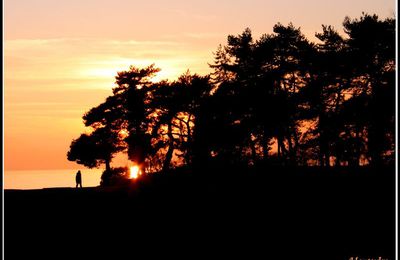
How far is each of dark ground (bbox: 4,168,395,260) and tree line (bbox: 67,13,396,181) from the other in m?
12.1

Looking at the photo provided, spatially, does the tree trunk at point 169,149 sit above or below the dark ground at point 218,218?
above

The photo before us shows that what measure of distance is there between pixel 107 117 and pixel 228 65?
16.1 meters

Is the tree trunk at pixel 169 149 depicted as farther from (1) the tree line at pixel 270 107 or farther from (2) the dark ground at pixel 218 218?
(2) the dark ground at pixel 218 218

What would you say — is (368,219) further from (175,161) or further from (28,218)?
(175,161)

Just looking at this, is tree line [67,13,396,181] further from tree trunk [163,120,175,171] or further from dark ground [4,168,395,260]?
dark ground [4,168,395,260]

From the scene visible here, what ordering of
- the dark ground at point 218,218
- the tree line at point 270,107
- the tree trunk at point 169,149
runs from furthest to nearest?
1. the tree trunk at point 169,149
2. the tree line at point 270,107
3. the dark ground at point 218,218

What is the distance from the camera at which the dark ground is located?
109ft

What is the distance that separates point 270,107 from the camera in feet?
216

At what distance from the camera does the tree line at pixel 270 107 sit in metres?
59.0

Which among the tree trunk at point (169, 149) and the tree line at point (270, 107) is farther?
the tree trunk at point (169, 149)

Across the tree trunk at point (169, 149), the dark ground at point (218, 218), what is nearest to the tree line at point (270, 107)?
the tree trunk at point (169, 149)

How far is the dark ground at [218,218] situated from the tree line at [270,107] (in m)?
12.1

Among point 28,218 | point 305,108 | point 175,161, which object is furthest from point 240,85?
point 28,218

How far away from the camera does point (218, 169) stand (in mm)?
50438
